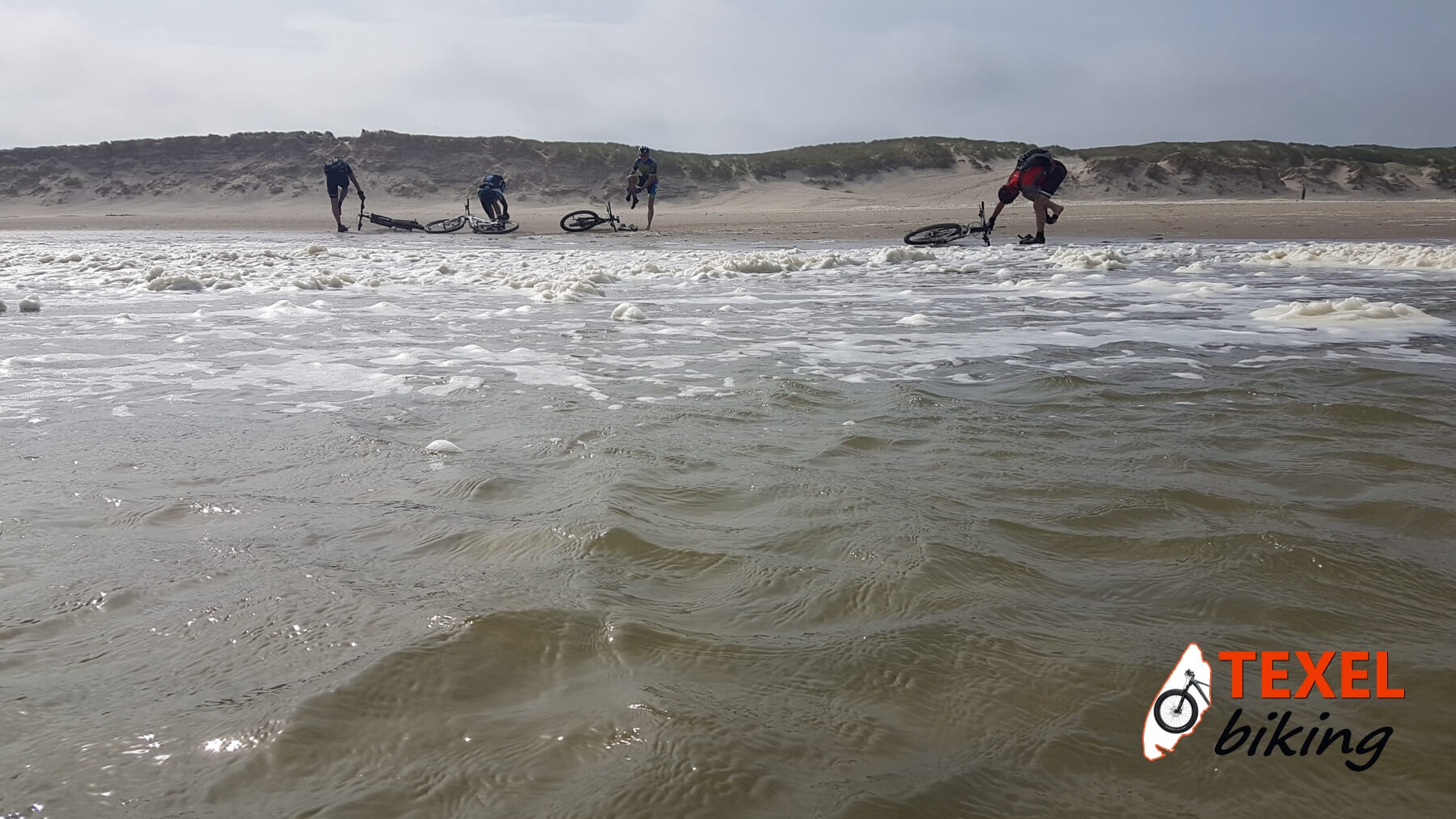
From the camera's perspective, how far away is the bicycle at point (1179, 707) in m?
1.42

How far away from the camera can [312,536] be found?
7.00ft

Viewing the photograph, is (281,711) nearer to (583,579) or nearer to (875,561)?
Result: (583,579)

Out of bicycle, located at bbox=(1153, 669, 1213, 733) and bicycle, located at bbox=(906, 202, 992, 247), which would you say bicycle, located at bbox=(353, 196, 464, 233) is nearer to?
bicycle, located at bbox=(906, 202, 992, 247)

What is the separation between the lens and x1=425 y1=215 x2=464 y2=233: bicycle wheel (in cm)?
2109

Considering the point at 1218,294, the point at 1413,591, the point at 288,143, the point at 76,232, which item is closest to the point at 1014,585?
the point at 1413,591

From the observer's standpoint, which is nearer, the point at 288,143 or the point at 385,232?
the point at 385,232

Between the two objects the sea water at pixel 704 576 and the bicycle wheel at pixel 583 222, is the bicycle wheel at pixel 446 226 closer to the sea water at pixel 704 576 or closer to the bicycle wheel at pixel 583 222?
the bicycle wheel at pixel 583 222

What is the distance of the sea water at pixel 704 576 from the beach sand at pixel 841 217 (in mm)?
13182

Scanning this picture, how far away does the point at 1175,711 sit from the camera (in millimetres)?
1450

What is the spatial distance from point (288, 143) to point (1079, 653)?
5012 centimetres

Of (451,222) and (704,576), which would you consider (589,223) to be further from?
(704,576)

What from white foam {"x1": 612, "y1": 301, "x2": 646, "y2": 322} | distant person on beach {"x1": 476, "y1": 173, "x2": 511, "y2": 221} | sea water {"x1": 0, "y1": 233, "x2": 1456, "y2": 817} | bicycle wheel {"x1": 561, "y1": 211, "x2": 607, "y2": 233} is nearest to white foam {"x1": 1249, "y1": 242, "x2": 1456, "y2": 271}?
sea water {"x1": 0, "y1": 233, "x2": 1456, "y2": 817}

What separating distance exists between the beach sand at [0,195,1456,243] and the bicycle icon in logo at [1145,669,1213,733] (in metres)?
15.2

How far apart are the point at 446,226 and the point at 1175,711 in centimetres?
2323
